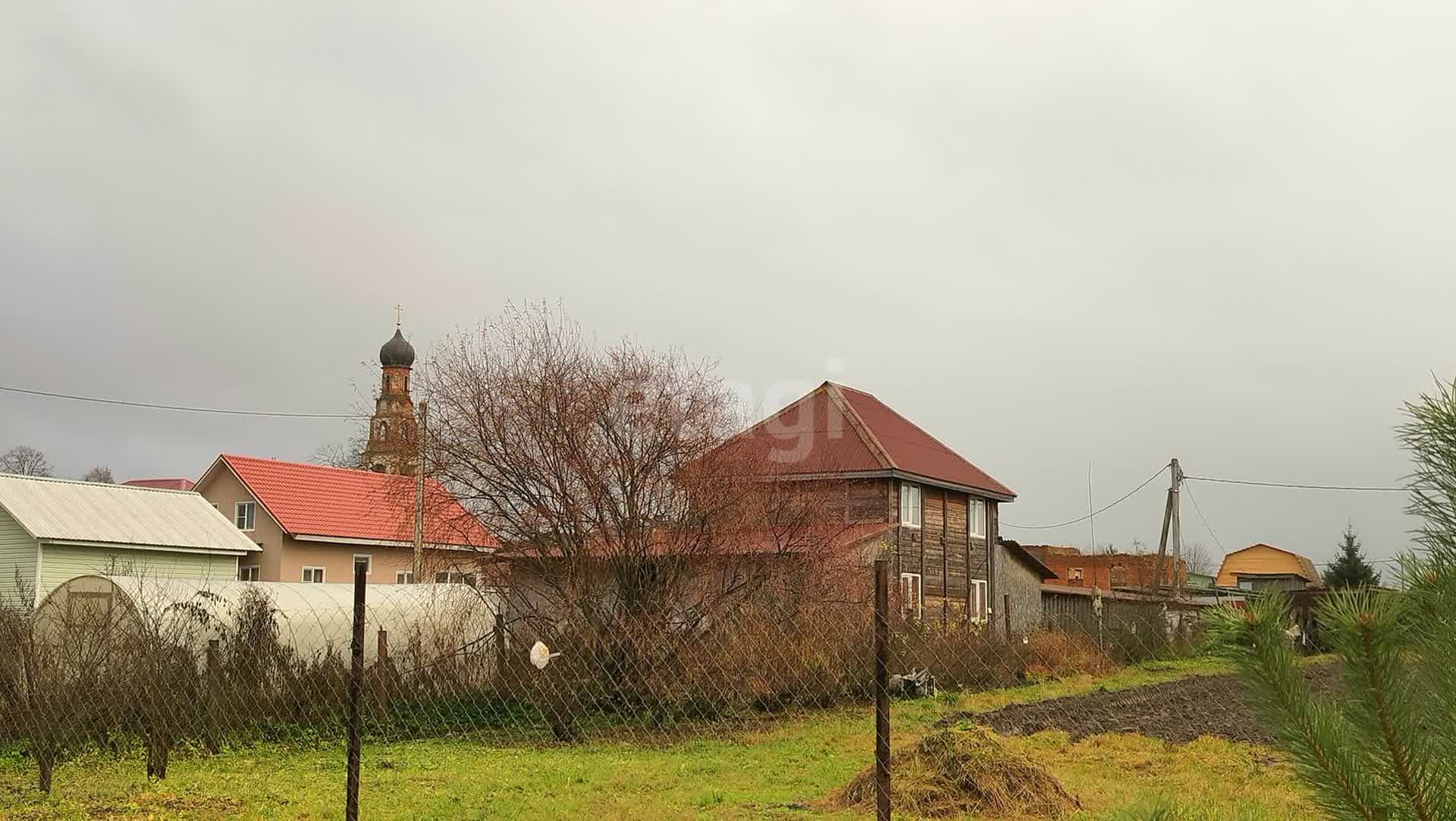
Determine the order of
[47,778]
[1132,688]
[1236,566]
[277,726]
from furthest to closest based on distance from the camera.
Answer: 1. [1236,566]
2. [1132,688]
3. [277,726]
4. [47,778]

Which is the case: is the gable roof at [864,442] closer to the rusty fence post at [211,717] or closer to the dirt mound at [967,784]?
the rusty fence post at [211,717]

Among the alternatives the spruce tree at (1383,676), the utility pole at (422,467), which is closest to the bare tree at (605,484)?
the utility pole at (422,467)

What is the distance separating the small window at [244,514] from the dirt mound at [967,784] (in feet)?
99.6

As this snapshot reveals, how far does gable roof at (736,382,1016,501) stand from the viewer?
2734 centimetres

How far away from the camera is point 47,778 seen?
9875 mm

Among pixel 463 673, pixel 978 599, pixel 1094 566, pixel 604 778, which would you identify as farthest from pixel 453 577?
pixel 1094 566

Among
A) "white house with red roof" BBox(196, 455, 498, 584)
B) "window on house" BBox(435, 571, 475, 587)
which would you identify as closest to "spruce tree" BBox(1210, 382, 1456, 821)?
"window on house" BBox(435, 571, 475, 587)

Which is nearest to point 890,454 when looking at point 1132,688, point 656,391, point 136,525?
point 1132,688

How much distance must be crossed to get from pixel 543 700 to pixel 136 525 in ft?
67.2

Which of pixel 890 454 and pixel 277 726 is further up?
pixel 890 454

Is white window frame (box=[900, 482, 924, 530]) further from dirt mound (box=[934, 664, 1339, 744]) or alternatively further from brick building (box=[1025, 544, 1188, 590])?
brick building (box=[1025, 544, 1188, 590])

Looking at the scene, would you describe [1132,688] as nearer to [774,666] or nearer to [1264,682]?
[774,666]

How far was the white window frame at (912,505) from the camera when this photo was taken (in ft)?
92.2

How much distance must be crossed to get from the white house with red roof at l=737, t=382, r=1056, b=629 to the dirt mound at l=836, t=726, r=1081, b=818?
13.6m
